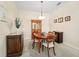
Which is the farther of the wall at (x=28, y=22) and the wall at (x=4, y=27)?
the wall at (x=28, y=22)

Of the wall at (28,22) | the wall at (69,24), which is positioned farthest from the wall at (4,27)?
the wall at (69,24)

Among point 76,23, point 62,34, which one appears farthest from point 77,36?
point 62,34

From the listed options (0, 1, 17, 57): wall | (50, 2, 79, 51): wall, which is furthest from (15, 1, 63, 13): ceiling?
(0, 1, 17, 57): wall

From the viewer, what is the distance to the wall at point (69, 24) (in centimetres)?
388

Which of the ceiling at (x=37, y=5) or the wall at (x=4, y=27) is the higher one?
the ceiling at (x=37, y=5)

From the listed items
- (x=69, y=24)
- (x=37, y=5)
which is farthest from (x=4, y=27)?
(x=69, y=24)

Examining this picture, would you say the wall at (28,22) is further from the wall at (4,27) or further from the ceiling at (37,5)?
the wall at (4,27)

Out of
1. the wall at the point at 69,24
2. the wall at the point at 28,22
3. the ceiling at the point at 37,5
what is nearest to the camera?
the wall at the point at 69,24

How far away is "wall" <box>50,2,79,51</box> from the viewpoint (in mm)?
3881

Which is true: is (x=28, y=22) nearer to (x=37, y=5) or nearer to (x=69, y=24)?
(x=37, y=5)

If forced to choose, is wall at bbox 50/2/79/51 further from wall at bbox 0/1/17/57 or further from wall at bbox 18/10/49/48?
wall at bbox 0/1/17/57

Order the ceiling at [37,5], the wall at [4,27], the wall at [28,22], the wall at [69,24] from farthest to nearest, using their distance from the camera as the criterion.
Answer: the wall at [28,22] < the ceiling at [37,5] < the wall at [69,24] < the wall at [4,27]

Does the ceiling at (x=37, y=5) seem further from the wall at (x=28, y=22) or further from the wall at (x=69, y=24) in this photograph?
the wall at (x=69, y=24)

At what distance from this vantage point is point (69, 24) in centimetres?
434
